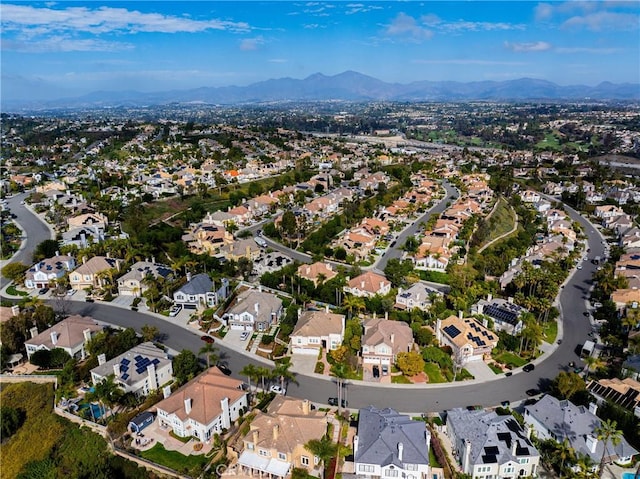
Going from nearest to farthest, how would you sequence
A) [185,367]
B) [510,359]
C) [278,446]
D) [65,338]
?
1. [278,446]
2. [185,367]
3. [510,359]
4. [65,338]

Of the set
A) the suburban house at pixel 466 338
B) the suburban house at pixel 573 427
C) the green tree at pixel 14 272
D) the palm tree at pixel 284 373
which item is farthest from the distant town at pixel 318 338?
the green tree at pixel 14 272

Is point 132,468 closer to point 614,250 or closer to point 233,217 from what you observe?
point 233,217

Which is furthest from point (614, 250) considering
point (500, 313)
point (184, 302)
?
point (184, 302)

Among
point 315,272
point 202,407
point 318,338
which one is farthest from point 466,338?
point 202,407

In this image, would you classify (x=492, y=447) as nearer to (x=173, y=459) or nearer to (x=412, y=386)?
(x=412, y=386)

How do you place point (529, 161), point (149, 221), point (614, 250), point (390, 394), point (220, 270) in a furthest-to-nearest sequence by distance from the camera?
point (529, 161)
point (149, 221)
point (614, 250)
point (220, 270)
point (390, 394)

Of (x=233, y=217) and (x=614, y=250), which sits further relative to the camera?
(x=233, y=217)

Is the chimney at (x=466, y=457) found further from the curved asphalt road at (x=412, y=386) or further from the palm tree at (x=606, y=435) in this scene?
the palm tree at (x=606, y=435)
